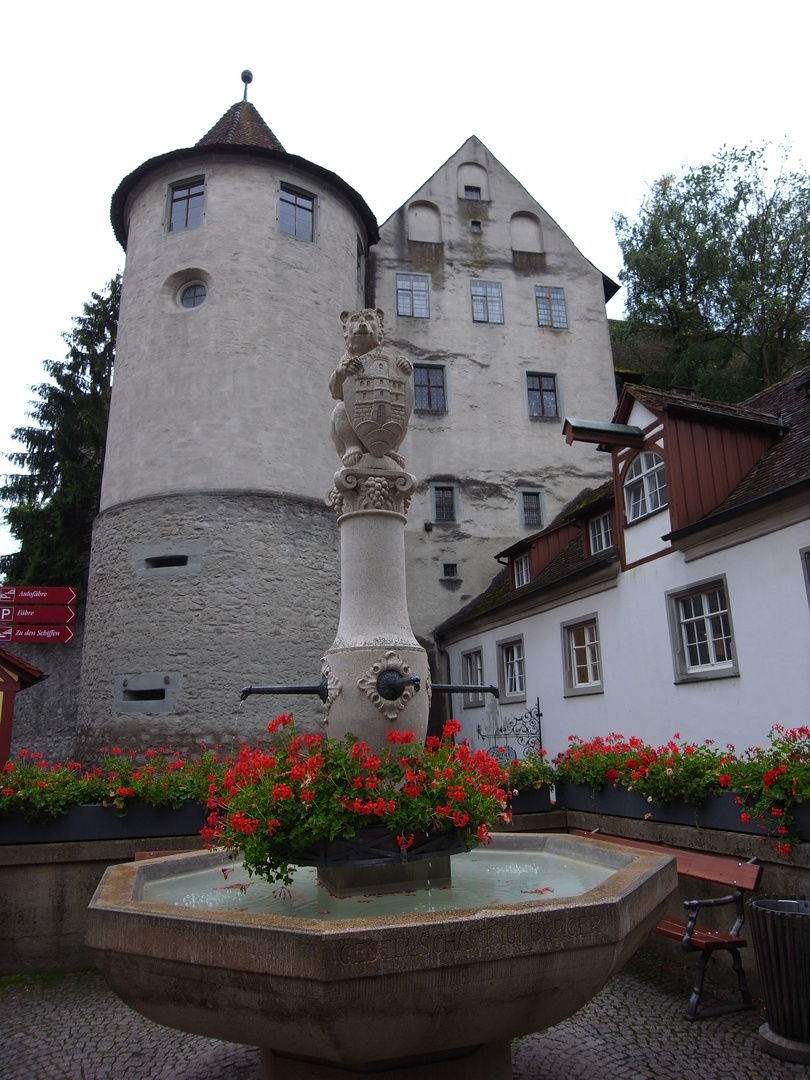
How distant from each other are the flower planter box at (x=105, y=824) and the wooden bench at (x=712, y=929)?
3991 millimetres

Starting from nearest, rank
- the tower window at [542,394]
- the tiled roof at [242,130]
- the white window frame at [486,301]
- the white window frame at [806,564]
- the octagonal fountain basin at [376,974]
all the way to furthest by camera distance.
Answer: the octagonal fountain basin at [376,974]
the white window frame at [806,564]
the tiled roof at [242,130]
the tower window at [542,394]
the white window frame at [486,301]

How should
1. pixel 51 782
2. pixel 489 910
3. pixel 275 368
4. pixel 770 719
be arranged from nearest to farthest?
pixel 489 910 < pixel 51 782 < pixel 770 719 < pixel 275 368

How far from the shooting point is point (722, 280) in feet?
87.6

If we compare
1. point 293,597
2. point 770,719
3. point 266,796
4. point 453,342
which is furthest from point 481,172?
Answer: point 266,796

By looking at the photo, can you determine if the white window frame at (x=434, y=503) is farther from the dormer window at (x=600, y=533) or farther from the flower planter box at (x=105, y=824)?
the flower planter box at (x=105, y=824)

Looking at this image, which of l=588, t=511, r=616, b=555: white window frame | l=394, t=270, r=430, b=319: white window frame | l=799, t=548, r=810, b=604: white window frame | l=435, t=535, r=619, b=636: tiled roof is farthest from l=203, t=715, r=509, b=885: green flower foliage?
l=394, t=270, r=430, b=319: white window frame

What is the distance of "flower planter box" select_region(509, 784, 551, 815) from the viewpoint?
819 centimetres

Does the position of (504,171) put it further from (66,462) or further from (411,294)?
(66,462)

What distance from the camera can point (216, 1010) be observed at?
313 centimetres

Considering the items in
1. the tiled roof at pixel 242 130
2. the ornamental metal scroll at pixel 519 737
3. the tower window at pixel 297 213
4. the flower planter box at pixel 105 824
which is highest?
the tiled roof at pixel 242 130

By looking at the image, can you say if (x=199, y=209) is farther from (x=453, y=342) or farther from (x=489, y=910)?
(x=489, y=910)

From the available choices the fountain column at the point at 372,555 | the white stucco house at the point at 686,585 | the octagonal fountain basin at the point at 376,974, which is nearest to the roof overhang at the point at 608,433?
the white stucco house at the point at 686,585

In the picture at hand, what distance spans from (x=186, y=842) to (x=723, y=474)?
354 inches

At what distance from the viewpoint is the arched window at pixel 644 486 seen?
12.7 meters
